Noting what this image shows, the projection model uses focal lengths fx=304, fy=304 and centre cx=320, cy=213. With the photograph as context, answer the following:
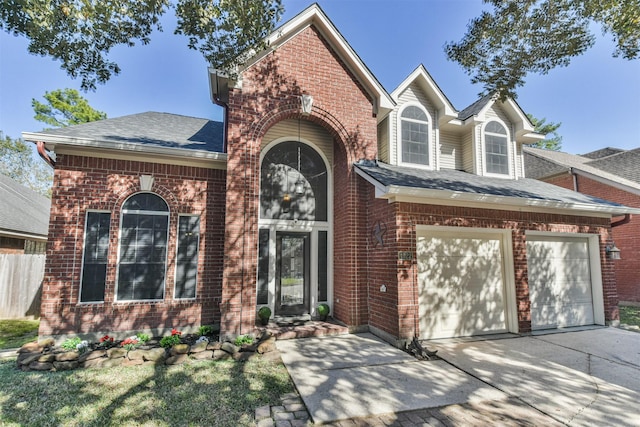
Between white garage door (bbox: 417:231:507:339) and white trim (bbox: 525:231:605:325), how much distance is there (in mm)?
1846

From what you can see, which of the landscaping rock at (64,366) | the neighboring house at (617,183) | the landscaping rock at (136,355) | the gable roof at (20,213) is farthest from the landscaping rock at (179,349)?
the neighboring house at (617,183)

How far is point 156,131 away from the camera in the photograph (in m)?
7.98

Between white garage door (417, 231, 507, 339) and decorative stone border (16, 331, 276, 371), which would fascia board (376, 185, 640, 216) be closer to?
white garage door (417, 231, 507, 339)

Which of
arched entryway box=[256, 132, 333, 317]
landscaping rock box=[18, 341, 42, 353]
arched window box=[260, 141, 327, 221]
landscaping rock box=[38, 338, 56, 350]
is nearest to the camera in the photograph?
landscaping rock box=[18, 341, 42, 353]

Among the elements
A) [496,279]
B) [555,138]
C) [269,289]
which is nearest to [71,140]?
[269,289]

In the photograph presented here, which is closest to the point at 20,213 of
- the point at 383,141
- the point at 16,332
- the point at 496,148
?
the point at 16,332

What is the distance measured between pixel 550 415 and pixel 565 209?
6114 mm

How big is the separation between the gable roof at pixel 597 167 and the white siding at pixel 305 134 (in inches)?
464

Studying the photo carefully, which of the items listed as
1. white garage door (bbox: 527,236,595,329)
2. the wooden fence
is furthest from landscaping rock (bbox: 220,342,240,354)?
the wooden fence

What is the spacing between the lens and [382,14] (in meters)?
8.15

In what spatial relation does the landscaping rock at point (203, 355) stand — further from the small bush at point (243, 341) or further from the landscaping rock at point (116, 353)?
A: the landscaping rock at point (116, 353)

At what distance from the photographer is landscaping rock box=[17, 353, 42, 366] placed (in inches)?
194

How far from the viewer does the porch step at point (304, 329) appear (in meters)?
6.56

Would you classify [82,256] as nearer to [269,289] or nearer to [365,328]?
[269,289]
